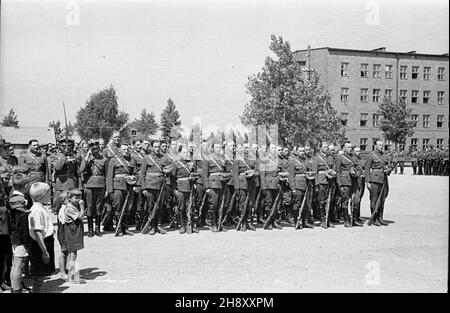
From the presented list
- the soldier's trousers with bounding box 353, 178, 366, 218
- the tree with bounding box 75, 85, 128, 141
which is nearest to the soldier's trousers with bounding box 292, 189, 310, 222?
the soldier's trousers with bounding box 353, 178, 366, 218

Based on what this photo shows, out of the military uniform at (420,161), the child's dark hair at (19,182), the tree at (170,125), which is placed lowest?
the military uniform at (420,161)

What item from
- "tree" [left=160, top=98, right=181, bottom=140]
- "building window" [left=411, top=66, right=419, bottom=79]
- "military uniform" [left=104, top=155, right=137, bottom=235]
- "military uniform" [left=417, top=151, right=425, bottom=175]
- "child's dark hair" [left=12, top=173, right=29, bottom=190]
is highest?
"building window" [left=411, top=66, right=419, bottom=79]

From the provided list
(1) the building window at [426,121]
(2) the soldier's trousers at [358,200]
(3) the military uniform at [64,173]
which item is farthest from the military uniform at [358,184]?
(1) the building window at [426,121]

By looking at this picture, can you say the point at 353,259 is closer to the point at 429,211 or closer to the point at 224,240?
the point at 224,240

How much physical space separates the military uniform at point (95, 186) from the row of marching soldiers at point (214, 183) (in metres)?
0.02

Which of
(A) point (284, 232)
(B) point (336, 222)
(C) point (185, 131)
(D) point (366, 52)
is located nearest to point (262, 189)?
(A) point (284, 232)

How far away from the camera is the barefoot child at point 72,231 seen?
661 centimetres

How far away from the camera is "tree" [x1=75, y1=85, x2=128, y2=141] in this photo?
41562mm

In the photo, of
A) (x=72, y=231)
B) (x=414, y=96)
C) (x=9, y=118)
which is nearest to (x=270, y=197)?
(x=72, y=231)

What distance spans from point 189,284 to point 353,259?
2.86 m

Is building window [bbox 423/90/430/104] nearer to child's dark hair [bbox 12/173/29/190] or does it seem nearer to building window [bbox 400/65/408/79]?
building window [bbox 400/65/408/79]

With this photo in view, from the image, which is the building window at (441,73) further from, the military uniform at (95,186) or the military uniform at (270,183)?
the military uniform at (95,186)

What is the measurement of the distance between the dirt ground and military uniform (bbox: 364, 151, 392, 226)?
0.58 metres

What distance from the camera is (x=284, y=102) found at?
26.5 meters
